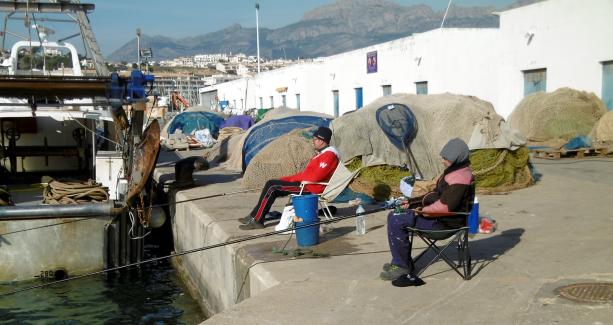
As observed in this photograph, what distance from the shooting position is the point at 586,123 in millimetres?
17094

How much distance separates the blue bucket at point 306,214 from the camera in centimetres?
704

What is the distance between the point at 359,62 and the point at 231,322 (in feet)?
90.7

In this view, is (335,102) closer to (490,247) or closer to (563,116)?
(563,116)

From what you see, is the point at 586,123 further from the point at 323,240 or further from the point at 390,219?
the point at 390,219

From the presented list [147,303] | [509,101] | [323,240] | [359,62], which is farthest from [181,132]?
[323,240]

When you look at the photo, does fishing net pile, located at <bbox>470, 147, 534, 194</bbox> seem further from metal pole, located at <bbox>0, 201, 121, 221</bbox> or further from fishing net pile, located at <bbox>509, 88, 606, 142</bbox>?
fishing net pile, located at <bbox>509, 88, 606, 142</bbox>

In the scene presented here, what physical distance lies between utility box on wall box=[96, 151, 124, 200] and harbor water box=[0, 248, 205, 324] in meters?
1.58

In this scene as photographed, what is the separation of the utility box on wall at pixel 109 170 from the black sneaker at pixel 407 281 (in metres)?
6.68

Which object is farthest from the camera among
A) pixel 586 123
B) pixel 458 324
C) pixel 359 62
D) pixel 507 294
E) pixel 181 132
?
pixel 359 62

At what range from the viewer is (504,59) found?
2134 centimetres

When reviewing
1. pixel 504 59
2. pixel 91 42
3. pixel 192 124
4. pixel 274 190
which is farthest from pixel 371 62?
pixel 274 190

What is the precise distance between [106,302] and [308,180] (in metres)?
3.65

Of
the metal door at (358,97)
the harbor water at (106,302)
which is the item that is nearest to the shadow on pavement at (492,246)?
the harbor water at (106,302)

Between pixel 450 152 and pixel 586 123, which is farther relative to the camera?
pixel 586 123
